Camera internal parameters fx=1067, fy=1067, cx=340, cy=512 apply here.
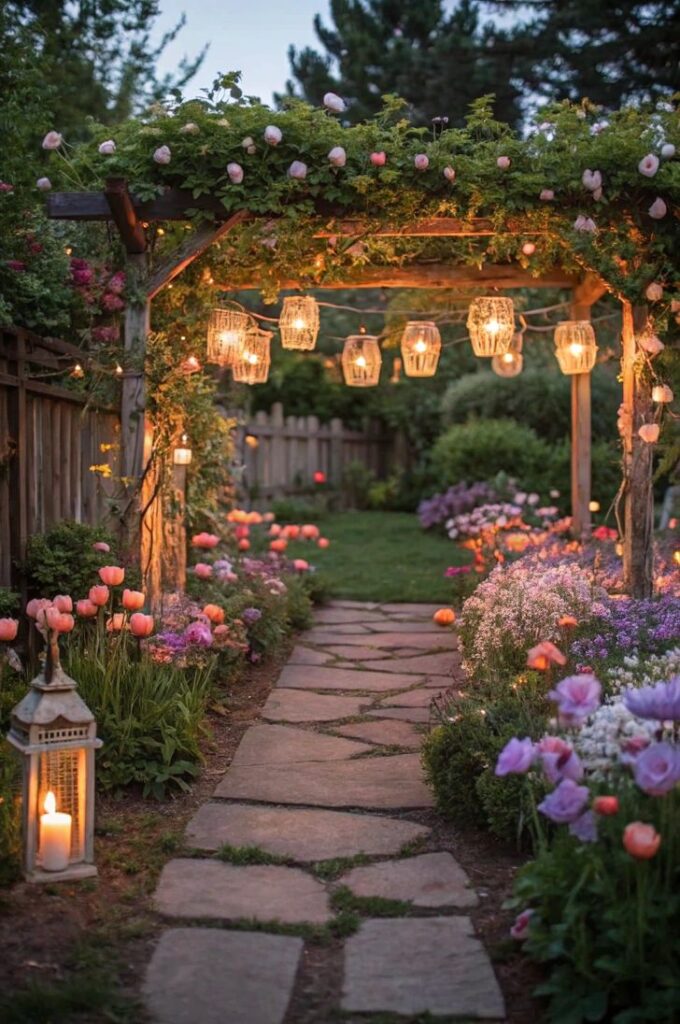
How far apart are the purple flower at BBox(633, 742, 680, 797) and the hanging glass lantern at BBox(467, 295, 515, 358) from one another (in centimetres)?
470

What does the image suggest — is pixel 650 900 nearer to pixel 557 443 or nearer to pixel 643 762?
pixel 643 762

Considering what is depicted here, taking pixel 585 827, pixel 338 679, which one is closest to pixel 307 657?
pixel 338 679

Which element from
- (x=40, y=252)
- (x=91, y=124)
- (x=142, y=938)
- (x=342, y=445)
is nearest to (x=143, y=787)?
(x=142, y=938)

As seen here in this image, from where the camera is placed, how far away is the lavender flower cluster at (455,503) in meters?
13.0

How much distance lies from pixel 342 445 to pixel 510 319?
10009mm

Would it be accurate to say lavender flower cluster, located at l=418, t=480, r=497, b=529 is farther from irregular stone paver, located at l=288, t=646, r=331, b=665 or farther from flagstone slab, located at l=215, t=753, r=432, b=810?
flagstone slab, located at l=215, t=753, r=432, b=810

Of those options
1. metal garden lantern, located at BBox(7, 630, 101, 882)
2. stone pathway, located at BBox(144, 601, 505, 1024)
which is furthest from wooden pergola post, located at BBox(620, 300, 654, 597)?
metal garden lantern, located at BBox(7, 630, 101, 882)

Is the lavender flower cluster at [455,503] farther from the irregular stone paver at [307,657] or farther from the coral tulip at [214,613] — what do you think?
the coral tulip at [214,613]

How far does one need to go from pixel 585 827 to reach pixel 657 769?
0.83 feet

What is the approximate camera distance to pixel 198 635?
5.11 m

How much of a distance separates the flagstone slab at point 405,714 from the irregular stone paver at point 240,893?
1.94m

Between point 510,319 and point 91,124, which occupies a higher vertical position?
point 91,124

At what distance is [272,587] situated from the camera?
717 centimetres

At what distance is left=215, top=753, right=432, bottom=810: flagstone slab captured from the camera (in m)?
4.05
